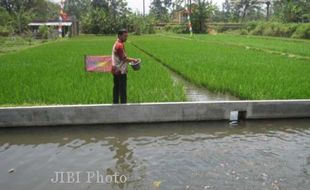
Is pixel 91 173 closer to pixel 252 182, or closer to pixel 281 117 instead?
pixel 252 182

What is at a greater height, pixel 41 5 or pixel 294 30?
pixel 41 5

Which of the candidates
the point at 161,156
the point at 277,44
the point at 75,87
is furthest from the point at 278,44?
the point at 161,156

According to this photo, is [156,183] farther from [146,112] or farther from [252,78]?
[252,78]

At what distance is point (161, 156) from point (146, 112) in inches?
59.0

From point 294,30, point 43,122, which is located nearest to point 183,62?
point 43,122

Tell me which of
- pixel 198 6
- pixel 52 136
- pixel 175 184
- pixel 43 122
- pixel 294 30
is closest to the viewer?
pixel 175 184

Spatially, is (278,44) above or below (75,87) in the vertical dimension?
above

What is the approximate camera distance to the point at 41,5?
62562mm

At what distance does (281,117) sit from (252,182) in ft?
9.27

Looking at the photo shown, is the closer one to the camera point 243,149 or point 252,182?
Answer: point 252,182

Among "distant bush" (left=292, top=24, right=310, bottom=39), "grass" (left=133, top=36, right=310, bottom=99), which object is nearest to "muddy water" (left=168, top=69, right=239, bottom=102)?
"grass" (left=133, top=36, right=310, bottom=99)

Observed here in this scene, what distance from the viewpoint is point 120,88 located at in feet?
20.8

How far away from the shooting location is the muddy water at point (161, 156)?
4039mm

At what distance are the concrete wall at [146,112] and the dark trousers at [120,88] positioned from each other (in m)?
0.28
